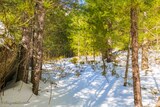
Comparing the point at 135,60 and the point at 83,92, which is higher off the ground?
the point at 135,60

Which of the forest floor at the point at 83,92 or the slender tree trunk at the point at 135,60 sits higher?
the slender tree trunk at the point at 135,60

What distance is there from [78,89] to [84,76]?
3.11 metres

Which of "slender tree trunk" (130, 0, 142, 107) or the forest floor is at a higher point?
"slender tree trunk" (130, 0, 142, 107)

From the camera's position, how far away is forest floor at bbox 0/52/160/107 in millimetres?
9461

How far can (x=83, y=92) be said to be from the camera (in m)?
11.4

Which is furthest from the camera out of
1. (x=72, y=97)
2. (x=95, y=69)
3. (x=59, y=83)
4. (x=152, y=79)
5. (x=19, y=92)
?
(x=95, y=69)

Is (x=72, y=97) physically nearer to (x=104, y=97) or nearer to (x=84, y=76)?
(x=104, y=97)

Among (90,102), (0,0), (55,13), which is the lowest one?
(90,102)

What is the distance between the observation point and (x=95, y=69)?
17.2m

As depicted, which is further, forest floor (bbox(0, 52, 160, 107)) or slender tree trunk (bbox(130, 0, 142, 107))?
forest floor (bbox(0, 52, 160, 107))

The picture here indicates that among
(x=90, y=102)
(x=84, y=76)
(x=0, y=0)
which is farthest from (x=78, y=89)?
(x=0, y=0)

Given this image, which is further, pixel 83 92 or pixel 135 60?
pixel 83 92

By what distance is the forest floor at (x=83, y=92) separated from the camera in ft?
31.0

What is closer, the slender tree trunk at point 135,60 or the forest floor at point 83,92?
the slender tree trunk at point 135,60
